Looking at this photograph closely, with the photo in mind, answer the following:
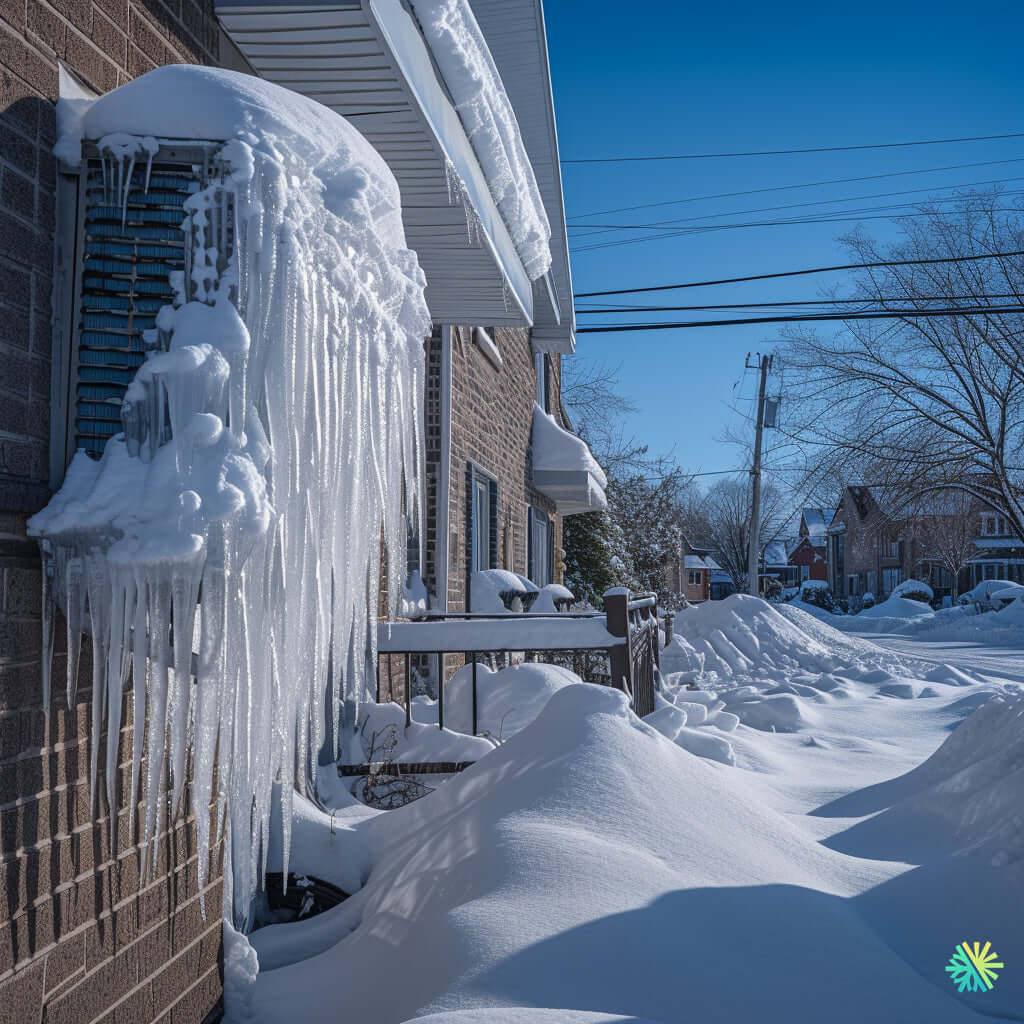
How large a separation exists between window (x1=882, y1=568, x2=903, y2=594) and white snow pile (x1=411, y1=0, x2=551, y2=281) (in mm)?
49390

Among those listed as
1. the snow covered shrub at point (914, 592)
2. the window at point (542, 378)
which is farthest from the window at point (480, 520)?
the snow covered shrub at point (914, 592)

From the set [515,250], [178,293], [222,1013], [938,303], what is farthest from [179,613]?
[938,303]

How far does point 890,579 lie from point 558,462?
4391 cm

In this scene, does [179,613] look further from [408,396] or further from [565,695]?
[565,695]

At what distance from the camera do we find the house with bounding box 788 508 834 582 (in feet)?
218

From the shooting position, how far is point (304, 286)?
2006mm

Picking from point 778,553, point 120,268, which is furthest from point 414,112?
point 778,553

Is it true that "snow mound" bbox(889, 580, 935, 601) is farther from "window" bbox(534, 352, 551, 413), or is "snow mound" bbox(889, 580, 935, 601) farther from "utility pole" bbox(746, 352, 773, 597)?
"window" bbox(534, 352, 551, 413)

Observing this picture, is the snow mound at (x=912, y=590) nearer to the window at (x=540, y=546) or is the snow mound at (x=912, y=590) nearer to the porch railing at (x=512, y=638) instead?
the window at (x=540, y=546)


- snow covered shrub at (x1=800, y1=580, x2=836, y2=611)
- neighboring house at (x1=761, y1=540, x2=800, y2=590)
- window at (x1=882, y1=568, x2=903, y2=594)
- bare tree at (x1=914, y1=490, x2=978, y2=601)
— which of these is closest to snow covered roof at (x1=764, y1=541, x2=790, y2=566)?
neighboring house at (x1=761, y1=540, x2=800, y2=590)

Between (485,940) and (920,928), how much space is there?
1.31m

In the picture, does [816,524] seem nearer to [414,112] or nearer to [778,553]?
[778,553]

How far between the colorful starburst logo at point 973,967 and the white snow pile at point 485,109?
10.7 ft

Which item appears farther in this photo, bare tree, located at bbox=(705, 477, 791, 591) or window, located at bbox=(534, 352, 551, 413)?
bare tree, located at bbox=(705, 477, 791, 591)
